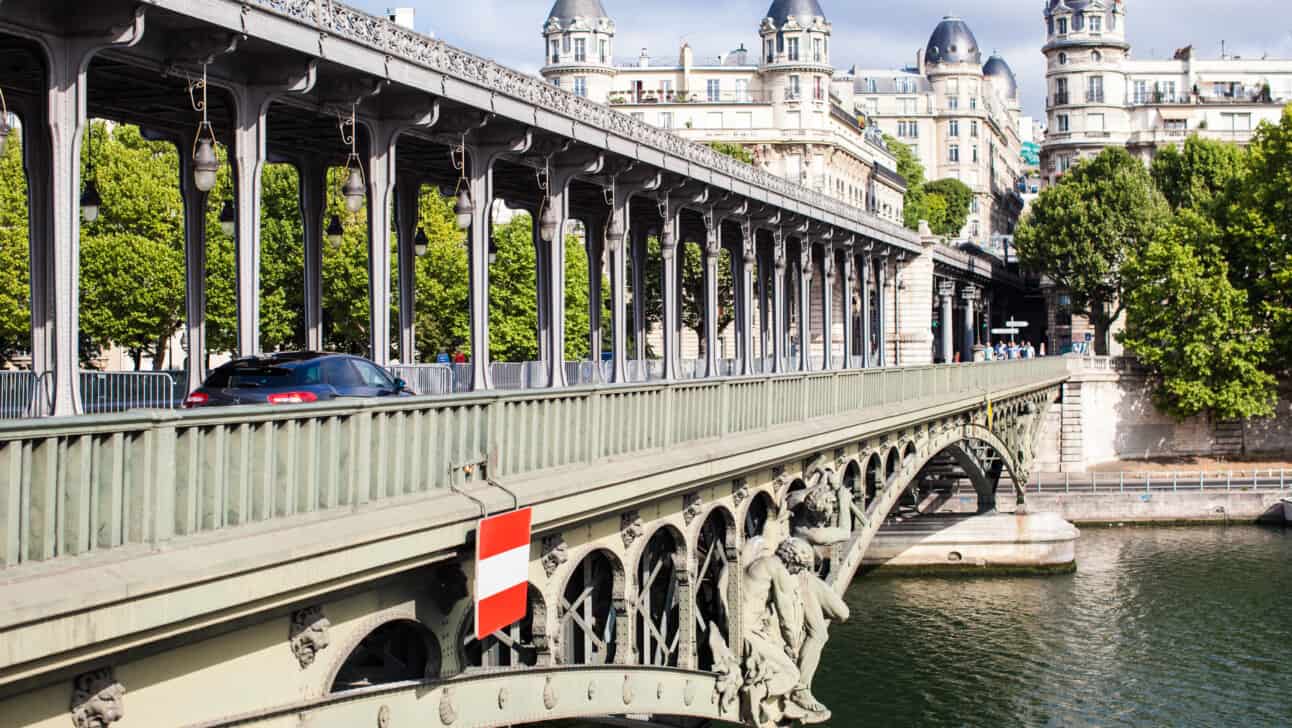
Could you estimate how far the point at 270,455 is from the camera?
38.7ft

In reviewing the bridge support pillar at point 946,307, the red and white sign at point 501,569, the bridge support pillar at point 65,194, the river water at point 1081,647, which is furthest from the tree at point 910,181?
the red and white sign at point 501,569

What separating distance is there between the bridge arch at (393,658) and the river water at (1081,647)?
22246 millimetres

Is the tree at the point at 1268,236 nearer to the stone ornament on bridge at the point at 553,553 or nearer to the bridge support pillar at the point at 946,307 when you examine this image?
the bridge support pillar at the point at 946,307

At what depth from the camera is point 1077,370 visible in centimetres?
8850

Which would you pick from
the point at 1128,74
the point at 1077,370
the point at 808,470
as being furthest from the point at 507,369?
the point at 1128,74

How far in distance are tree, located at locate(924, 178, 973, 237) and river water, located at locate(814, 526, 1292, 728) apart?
4989 inches

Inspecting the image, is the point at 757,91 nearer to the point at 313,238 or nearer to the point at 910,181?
the point at 910,181

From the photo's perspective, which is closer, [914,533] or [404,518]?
[404,518]

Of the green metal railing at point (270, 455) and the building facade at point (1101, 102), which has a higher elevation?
the building facade at point (1101, 102)

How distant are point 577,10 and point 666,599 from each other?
13636 centimetres

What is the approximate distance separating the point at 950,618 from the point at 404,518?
39.0m

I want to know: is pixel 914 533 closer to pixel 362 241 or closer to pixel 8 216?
pixel 362 241

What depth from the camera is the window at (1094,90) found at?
152 m

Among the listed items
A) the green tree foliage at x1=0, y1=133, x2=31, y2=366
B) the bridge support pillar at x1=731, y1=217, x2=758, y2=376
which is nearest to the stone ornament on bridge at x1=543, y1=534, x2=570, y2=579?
the bridge support pillar at x1=731, y1=217, x2=758, y2=376
